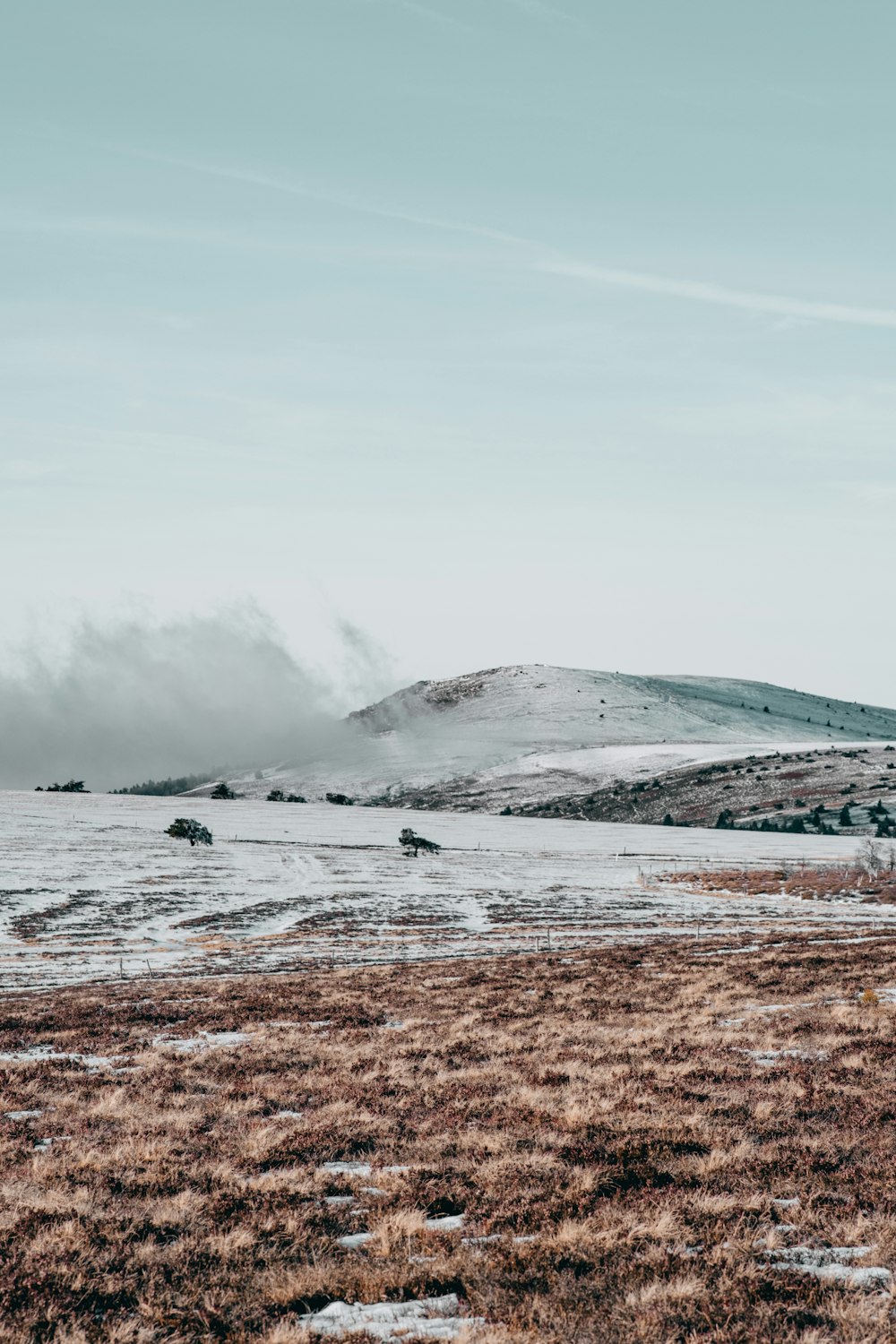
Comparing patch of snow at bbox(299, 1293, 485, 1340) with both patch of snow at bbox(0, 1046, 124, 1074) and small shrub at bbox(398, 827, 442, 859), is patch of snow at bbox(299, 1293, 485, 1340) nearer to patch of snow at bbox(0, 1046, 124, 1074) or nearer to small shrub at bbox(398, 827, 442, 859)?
patch of snow at bbox(0, 1046, 124, 1074)

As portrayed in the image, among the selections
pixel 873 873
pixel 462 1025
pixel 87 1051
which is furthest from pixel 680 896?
pixel 87 1051

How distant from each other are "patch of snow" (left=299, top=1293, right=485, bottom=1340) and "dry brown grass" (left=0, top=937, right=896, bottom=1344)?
0.19 metres

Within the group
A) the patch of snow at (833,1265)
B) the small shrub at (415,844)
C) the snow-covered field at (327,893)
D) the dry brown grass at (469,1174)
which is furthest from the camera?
the small shrub at (415,844)

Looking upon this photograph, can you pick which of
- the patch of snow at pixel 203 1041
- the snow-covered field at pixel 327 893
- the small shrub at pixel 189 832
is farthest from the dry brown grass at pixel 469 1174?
the small shrub at pixel 189 832

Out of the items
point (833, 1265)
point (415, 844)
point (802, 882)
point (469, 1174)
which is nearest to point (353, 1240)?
point (469, 1174)

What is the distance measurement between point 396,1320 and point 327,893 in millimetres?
68111

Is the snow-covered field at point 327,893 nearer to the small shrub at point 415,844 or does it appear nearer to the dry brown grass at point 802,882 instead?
the small shrub at point 415,844

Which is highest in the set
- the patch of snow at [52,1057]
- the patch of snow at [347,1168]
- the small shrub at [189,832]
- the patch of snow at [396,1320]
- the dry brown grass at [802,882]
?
the patch of snow at [396,1320]

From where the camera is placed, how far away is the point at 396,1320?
28.0 feet

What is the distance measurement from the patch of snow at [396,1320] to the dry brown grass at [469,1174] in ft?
0.62

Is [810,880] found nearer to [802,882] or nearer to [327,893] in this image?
[802,882]

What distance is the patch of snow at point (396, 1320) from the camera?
826 cm

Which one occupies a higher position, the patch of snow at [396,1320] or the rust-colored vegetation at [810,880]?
the patch of snow at [396,1320]

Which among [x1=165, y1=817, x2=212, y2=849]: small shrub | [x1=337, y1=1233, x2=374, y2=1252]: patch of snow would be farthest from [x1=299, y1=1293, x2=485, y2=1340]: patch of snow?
[x1=165, y1=817, x2=212, y2=849]: small shrub
